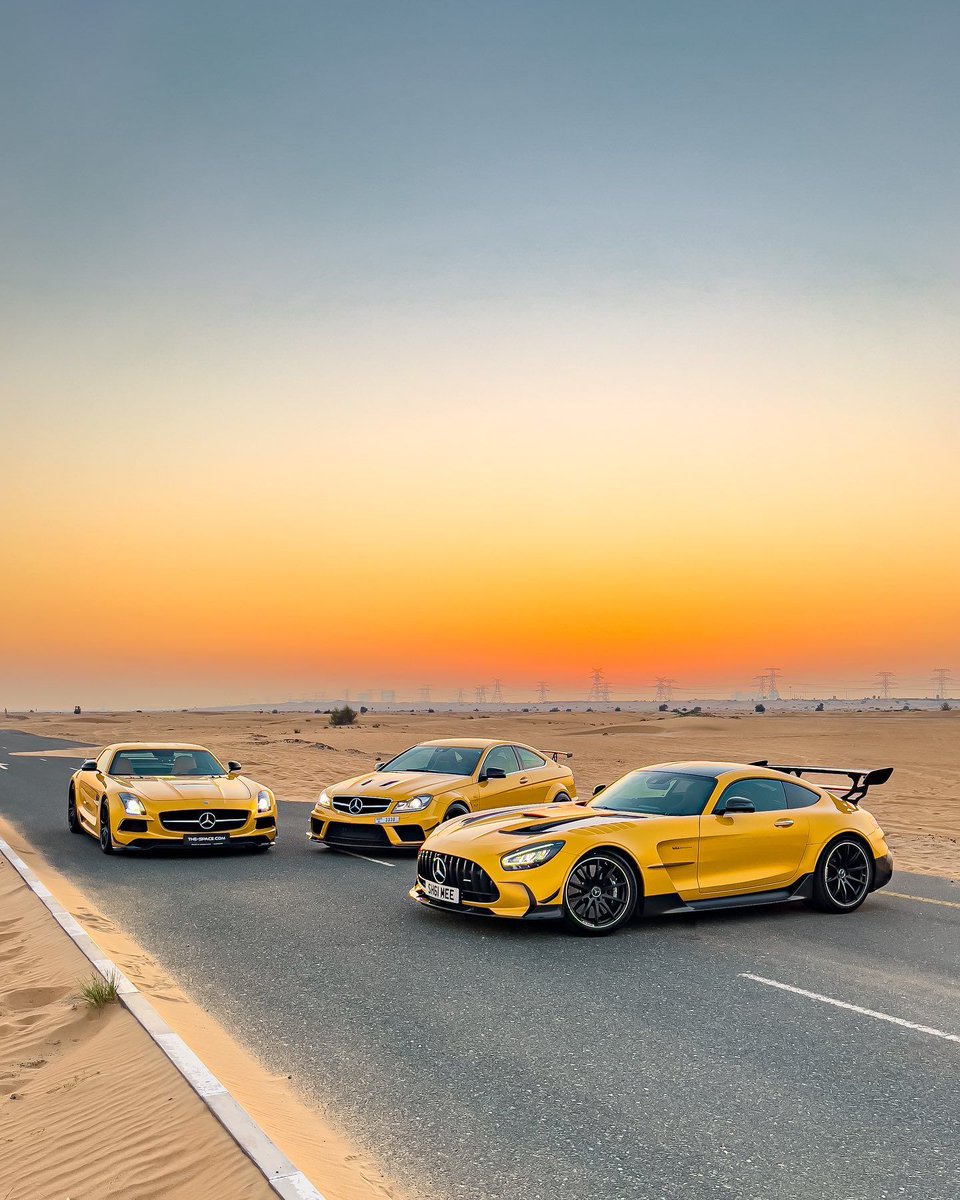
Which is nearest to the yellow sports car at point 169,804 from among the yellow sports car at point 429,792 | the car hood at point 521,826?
Answer: the yellow sports car at point 429,792

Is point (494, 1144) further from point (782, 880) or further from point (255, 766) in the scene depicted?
point (255, 766)

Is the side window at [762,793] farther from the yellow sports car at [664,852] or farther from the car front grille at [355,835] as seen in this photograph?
the car front grille at [355,835]

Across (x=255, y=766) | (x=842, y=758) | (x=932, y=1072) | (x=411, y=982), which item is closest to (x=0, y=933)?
(x=411, y=982)

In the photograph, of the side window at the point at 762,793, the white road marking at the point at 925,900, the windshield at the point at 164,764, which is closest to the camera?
the side window at the point at 762,793

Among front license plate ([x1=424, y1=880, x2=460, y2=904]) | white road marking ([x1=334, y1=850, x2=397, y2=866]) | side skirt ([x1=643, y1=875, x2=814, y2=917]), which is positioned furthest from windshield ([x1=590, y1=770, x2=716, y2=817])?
white road marking ([x1=334, y1=850, x2=397, y2=866])

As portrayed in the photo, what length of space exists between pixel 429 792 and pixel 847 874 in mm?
5043

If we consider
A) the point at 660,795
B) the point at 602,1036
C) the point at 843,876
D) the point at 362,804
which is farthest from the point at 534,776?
the point at 602,1036

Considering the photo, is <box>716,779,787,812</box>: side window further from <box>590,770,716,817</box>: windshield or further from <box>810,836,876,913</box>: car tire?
<box>810,836,876,913</box>: car tire

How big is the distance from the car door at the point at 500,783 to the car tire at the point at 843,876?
4.36 m

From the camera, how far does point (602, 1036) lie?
610cm

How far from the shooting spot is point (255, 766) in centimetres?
3197

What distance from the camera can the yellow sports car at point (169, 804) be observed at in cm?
1299

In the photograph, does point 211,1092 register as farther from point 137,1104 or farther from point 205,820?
point 205,820

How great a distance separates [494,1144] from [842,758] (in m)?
36.0
